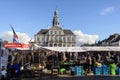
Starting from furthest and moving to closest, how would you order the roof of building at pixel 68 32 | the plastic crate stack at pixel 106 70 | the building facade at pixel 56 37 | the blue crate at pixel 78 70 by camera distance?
1. the roof of building at pixel 68 32
2. the building facade at pixel 56 37
3. the plastic crate stack at pixel 106 70
4. the blue crate at pixel 78 70

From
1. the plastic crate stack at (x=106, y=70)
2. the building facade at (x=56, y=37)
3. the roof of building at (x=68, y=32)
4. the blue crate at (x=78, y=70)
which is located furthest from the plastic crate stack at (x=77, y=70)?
the roof of building at (x=68, y=32)

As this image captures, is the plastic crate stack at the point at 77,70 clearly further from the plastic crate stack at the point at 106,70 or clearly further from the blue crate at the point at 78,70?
the plastic crate stack at the point at 106,70

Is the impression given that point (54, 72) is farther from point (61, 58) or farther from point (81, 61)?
point (61, 58)

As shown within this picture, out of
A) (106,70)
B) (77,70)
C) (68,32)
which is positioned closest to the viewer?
(77,70)

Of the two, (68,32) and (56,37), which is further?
(68,32)

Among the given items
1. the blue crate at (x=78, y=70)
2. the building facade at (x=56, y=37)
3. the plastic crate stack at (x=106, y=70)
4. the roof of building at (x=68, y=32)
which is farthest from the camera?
the roof of building at (x=68, y=32)

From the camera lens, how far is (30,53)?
1379 inches

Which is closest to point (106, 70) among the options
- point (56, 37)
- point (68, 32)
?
point (56, 37)

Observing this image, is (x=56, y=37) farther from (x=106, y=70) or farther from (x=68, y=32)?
(x=106, y=70)

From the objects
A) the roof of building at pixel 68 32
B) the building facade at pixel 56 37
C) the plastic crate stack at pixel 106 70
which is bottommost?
the plastic crate stack at pixel 106 70

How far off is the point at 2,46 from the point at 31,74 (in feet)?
20.4

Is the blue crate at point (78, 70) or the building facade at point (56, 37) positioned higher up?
the building facade at point (56, 37)

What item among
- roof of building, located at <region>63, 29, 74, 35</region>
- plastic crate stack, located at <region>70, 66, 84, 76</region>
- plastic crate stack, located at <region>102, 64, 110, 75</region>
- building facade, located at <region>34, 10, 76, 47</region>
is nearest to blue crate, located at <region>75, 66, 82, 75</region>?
plastic crate stack, located at <region>70, 66, 84, 76</region>

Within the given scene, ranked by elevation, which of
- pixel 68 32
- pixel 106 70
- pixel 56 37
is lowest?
pixel 106 70
